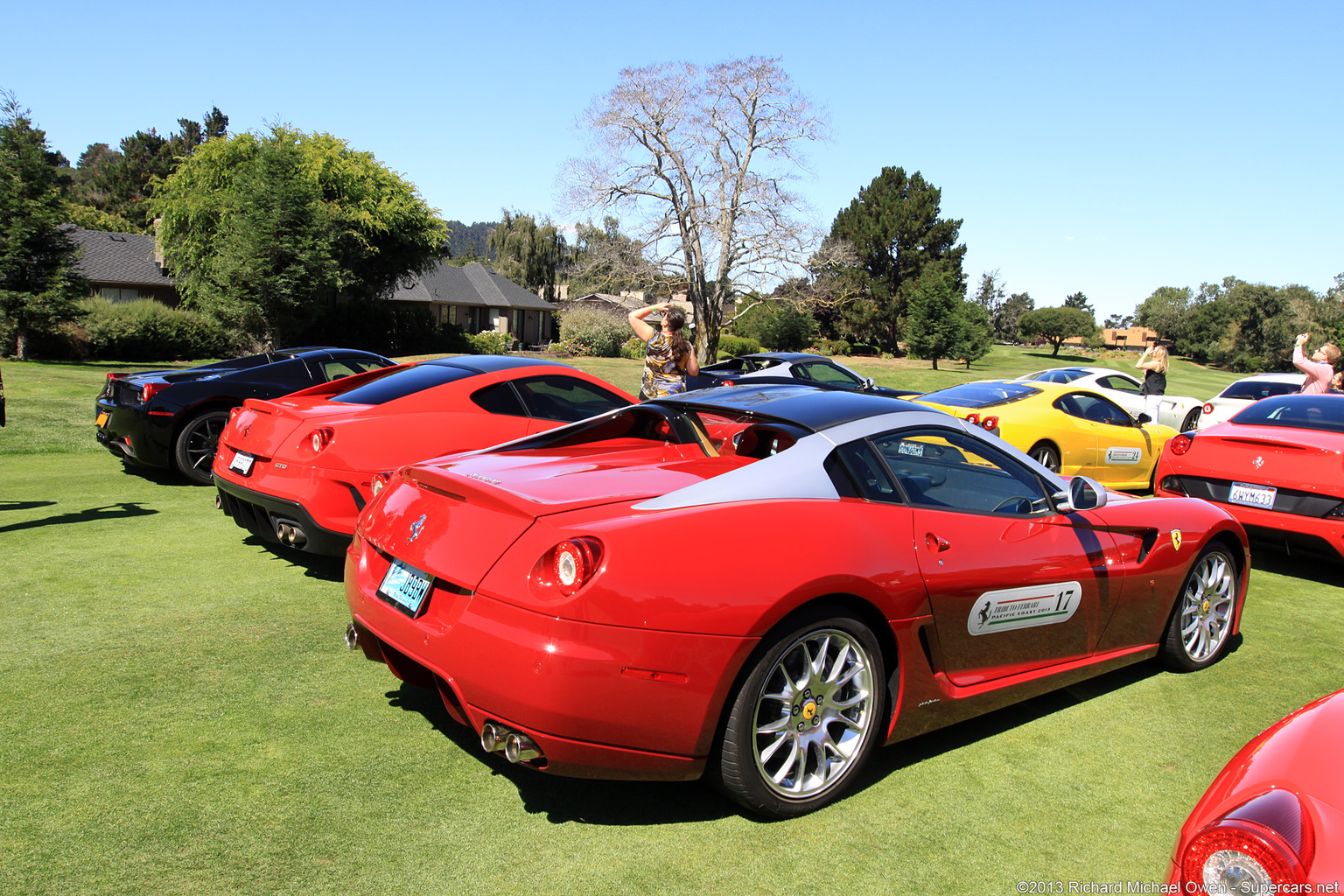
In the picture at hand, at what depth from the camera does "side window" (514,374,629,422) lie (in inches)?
259

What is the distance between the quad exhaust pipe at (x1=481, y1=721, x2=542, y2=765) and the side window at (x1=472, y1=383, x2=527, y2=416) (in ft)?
12.4

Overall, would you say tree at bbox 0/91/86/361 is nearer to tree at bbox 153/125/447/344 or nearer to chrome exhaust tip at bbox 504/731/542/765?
tree at bbox 153/125/447/344

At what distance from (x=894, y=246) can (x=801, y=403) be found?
218 feet

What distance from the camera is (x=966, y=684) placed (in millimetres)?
3547

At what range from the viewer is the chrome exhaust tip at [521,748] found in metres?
2.75

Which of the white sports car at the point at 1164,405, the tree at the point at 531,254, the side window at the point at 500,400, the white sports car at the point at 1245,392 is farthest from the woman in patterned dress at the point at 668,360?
the tree at the point at 531,254

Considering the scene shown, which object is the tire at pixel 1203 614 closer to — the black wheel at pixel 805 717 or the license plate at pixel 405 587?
the black wheel at pixel 805 717

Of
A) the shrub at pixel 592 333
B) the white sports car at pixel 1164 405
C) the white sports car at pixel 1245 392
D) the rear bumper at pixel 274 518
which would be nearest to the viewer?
the rear bumper at pixel 274 518

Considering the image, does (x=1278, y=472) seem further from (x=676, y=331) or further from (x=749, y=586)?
(x=749, y=586)

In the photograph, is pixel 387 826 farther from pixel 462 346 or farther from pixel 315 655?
pixel 462 346

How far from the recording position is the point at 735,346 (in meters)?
52.9

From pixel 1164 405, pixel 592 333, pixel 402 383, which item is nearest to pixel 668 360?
pixel 402 383

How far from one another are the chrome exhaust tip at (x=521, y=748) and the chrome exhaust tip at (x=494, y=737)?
0.08ft

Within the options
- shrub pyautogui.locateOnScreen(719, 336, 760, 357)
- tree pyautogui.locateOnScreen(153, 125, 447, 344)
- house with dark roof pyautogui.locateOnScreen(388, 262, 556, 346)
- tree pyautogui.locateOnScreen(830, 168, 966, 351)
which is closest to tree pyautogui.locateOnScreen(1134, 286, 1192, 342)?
tree pyautogui.locateOnScreen(830, 168, 966, 351)
